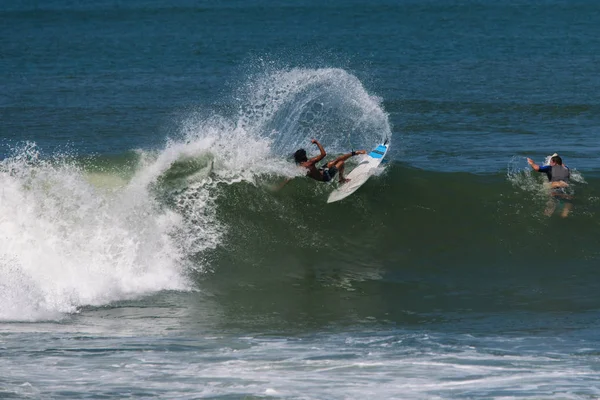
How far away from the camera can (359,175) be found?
17516 mm

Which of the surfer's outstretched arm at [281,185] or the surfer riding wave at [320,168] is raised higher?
the surfer riding wave at [320,168]

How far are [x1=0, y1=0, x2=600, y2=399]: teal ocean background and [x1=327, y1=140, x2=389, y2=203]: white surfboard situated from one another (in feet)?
0.92

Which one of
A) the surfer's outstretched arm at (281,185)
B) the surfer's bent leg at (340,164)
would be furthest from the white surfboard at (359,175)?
the surfer's outstretched arm at (281,185)

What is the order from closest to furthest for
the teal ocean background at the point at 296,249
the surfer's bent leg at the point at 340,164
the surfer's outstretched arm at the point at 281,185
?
the teal ocean background at the point at 296,249 < the surfer's bent leg at the point at 340,164 < the surfer's outstretched arm at the point at 281,185

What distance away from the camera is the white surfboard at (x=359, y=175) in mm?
17188

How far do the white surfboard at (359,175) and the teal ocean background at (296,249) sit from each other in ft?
0.92

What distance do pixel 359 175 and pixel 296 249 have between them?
2.43m

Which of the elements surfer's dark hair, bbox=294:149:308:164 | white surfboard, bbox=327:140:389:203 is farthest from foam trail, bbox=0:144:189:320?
white surfboard, bbox=327:140:389:203

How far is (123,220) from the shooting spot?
1531 centimetres

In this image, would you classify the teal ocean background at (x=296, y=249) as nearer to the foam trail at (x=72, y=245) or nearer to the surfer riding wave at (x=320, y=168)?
the foam trail at (x=72, y=245)

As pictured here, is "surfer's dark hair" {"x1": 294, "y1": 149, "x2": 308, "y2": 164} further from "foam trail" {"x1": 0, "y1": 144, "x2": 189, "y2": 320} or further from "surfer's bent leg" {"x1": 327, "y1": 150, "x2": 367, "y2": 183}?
"foam trail" {"x1": 0, "y1": 144, "x2": 189, "y2": 320}

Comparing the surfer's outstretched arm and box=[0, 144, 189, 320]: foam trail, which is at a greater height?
the surfer's outstretched arm

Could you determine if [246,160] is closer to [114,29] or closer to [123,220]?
[123,220]

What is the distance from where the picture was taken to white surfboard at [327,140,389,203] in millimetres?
17188
